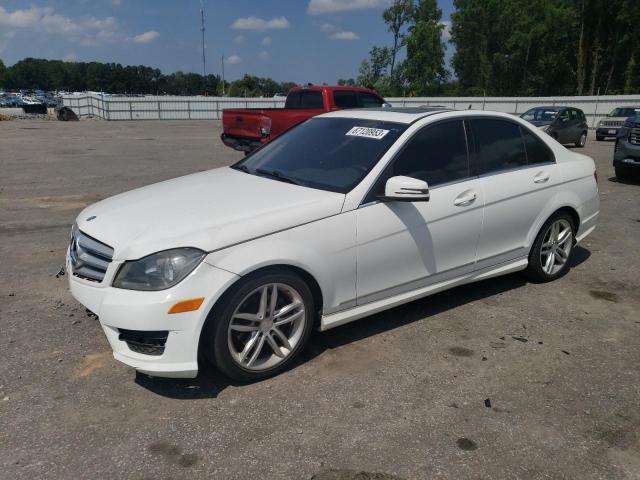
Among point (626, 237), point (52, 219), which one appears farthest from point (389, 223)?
point (52, 219)

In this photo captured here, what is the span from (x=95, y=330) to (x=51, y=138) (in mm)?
20093

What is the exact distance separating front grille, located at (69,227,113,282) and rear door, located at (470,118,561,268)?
2.86m

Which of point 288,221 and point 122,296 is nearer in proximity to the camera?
point 122,296

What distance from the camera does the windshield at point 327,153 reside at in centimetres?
387

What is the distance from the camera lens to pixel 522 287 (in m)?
5.14

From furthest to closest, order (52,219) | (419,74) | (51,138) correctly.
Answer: (419,74)
(51,138)
(52,219)

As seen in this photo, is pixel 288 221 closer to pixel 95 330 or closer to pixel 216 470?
pixel 216 470

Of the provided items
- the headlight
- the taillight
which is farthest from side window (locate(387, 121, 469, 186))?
the taillight

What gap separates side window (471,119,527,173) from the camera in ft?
14.8

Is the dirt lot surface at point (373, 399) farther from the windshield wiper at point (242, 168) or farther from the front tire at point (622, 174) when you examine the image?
the front tire at point (622, 174)

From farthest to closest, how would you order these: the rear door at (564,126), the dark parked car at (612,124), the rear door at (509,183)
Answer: the dark parked car at (612,124) → the rear door at (564,126) → the rear door at (509,183)

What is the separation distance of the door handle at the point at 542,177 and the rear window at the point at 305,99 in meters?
8.51

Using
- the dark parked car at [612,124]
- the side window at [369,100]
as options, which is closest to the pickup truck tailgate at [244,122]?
the side window at [369,100]

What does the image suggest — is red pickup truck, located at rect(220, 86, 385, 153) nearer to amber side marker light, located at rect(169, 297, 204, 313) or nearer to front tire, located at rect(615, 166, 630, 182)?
front tire, located at rect(615, 166, 630, 182)
